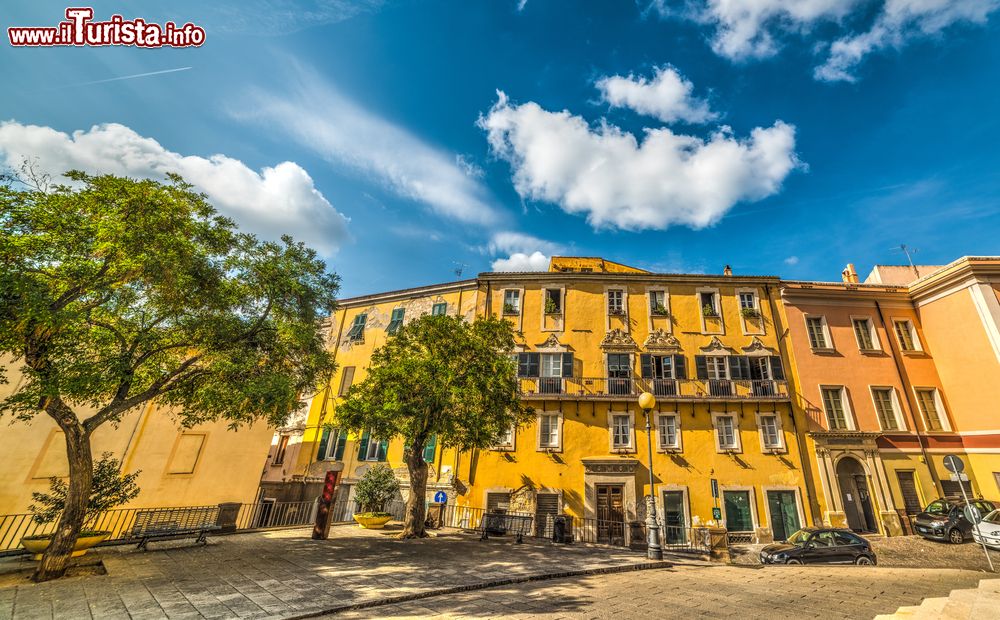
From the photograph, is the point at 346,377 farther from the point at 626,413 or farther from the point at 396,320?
the point at 626,413

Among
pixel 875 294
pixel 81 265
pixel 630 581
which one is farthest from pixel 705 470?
pixel 81 265

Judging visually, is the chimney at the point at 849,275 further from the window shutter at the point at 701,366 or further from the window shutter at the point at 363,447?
the window shutter at the point at 363,447

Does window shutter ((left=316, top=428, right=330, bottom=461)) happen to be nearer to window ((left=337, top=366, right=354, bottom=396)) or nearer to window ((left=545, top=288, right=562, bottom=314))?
window ((left=337, top=366, right=354, bottom=396))

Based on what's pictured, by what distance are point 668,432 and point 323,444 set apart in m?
18.2

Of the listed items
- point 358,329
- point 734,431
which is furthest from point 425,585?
point 358,329

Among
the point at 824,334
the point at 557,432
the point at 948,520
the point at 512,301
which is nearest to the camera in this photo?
the point at 948,520

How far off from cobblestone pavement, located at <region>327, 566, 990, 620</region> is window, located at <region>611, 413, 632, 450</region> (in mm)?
7739

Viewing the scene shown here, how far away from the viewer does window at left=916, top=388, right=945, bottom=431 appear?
63.1 feet

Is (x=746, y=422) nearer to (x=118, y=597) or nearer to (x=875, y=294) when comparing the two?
(x=875, y=294)

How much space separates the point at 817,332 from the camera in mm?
21016

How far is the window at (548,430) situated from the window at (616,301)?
6633 mm

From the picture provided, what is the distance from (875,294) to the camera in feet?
70.1

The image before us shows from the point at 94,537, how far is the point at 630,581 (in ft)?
42.5

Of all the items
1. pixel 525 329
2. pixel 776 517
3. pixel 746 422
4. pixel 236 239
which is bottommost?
pixel 776 517
